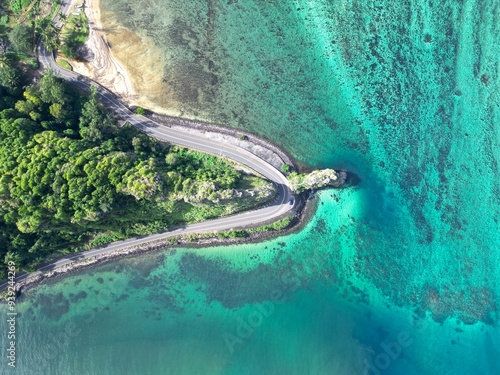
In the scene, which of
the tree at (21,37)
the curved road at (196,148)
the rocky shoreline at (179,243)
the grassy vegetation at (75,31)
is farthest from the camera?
the curved road at (196,148)

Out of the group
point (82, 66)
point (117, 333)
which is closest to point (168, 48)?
point (82, 66)

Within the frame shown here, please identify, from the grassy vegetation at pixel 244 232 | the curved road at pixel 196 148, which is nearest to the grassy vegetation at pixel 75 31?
the curved road at pixel 196 148

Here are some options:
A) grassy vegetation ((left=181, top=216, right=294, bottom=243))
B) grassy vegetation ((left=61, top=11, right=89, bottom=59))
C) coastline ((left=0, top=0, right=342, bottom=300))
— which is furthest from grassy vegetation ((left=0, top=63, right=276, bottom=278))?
grassy vegetation ((left=61, top=11, right=89, bottom=59))

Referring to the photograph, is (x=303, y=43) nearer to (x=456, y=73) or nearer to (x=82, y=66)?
(x=456, y=73)

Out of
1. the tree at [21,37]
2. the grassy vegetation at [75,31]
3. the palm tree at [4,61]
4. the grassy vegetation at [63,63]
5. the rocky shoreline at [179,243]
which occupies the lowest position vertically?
the rocky shoreline at [179,243]

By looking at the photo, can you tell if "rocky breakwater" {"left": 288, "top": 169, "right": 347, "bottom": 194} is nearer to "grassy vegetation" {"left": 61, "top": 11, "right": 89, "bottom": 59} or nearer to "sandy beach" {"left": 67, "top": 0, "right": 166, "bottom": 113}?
"sandy beach" {"left": 67, "top": 0, "right": 166, "bottom": 113}

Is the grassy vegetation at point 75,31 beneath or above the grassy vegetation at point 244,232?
above

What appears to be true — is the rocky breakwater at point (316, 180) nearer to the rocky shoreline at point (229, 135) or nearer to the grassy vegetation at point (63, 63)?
the rocky shoreline at point (229, 135)
